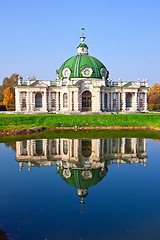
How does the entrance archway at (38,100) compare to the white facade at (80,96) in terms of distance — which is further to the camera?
the entrance archway at (38,100)

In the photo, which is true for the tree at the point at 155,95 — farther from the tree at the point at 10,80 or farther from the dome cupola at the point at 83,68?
the tree at the point at 10,80

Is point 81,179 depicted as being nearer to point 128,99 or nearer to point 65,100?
point 65,100

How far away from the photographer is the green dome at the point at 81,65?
161 ft

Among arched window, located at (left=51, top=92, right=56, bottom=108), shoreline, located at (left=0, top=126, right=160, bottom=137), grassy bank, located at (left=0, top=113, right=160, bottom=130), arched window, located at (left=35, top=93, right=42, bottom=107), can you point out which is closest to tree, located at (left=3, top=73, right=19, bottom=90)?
arched window, located at (left=35, top=93, right=42, bottom=107)

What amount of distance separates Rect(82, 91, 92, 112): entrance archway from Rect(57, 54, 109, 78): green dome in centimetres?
391

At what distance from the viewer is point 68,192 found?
39.5 ft

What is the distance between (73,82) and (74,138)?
23811 millimetres

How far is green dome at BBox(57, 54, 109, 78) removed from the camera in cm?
4909

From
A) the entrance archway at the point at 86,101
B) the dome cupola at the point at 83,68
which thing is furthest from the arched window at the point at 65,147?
the dome cupola at the point at 83,68

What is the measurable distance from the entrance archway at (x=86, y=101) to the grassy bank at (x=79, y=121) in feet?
34.9

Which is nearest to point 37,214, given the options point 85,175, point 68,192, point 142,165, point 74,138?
point 68,192

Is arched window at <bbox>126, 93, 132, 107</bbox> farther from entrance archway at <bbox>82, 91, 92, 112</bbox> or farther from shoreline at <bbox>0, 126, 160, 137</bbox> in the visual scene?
shoreline at <bbox>0, 126, 160, 137</bbox>

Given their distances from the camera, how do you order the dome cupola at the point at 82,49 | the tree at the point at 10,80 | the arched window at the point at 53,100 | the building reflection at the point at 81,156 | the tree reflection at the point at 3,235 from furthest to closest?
the tree at the point at 10,80, the dome cupola at the point at 82,49, the arched window at the point at 53,100, the building reflection at the point at 81,156, the tree reflection at the point at 3,235

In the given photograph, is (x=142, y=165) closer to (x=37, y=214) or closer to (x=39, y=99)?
(x=37, y=214)
